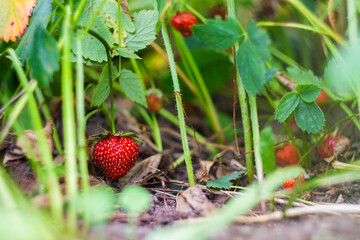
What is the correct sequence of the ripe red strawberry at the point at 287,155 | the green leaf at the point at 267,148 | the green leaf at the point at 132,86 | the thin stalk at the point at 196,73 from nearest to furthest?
1. the green leaf at the point at 267,148
2. the green leaf at the point at 132,86
3. the ripe red strawberry at the point at 287,155
4. the thin stalk at the point at 196,73

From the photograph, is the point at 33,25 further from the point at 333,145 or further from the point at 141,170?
the point at 333,145

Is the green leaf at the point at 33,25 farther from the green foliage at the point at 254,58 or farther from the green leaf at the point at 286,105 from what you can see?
the green leaf at the point at 286,105

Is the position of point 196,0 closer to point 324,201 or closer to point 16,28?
point 16,28

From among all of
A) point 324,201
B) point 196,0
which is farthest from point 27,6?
point 324,201

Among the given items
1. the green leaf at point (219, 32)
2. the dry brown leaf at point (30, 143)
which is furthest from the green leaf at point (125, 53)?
the dry brown leaf at point (30, 143)

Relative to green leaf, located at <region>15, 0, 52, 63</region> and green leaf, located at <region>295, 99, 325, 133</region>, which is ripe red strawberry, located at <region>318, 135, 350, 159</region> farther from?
green leaf, located at <region>15, 0, 52, 63</region>

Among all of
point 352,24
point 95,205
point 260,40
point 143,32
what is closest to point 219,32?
point 260,40
